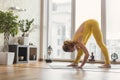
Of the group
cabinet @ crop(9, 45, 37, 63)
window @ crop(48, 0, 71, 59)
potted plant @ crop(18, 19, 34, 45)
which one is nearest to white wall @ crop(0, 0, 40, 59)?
potted plant @ crop(18, 19, 34, 45)

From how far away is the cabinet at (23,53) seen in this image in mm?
4980

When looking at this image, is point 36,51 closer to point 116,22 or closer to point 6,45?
point 6,45

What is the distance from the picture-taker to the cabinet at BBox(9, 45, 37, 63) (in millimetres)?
4980

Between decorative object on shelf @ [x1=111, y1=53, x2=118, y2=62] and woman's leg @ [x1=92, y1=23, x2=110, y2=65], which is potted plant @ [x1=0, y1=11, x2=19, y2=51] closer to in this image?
woman's leg @ [x1=92, y1=23, x2=110, y2=65]

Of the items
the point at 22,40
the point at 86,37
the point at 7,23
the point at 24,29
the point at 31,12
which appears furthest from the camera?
the point at 31,12

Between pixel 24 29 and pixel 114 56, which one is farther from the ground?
pixel 24 29

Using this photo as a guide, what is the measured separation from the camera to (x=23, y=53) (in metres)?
5.39

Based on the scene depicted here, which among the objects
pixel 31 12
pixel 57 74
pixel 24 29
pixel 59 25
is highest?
pixel 31 12

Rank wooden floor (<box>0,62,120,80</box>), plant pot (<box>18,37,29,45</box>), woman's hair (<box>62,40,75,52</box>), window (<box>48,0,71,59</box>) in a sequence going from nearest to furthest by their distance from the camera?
1. wooden floor (<box>0,62,120,80</box>)
2. woman's hair (<box>62,40,75,52</box>)
3. plant pot (<box>18,37,29,45</box>)
4. window (<box>48,0,71,59</box>)

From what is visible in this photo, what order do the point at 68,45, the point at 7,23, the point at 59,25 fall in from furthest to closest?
1. the point at 59,25
2. the point at 7,23
3. the point at 68,45

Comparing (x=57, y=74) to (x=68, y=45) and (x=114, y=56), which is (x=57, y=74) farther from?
(x=114, y=56)

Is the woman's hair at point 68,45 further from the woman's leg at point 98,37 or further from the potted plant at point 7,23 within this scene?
the potted plant at point 7,23

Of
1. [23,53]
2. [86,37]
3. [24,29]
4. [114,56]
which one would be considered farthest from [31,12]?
[86,37]

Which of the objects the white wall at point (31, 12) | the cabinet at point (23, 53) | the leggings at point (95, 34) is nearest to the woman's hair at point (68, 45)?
the leggings at point (95, 34)
